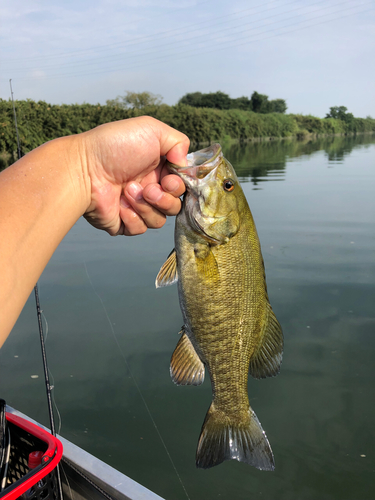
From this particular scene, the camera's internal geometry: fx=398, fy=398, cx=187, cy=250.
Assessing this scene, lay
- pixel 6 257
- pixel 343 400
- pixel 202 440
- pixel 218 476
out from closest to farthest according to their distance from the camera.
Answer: pixel 6 257
pixel 202 440
pixel 218 476
pixel 343 400

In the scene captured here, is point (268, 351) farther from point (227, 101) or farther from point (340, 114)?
point (340, 114)

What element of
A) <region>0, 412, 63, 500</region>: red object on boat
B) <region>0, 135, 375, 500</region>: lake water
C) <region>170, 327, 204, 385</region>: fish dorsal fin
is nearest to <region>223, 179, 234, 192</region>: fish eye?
<region>170, 327, 204, 385</region>: fish dorsal fin

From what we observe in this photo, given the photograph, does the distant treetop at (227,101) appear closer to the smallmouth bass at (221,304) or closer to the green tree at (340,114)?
the green tree at (340,114)

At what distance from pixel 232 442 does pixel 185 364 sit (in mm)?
398

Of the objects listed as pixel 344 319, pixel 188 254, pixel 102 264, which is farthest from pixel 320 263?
pixel 188 254

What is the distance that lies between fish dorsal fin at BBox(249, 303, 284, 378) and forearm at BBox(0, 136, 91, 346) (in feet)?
3.37

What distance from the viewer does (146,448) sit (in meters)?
3.58

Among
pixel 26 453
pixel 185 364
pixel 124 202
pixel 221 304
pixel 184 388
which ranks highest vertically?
pixel 124 202

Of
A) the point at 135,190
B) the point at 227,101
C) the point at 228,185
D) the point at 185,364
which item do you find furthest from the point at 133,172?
the point at 227,101

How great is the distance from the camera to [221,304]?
1757 millimetres

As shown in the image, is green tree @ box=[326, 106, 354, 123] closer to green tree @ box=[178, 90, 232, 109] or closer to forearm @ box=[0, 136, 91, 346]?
green tree @ box=[178, 90, 232, 109]

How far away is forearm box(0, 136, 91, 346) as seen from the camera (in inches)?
46.0

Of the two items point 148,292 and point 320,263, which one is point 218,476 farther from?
point 320,263

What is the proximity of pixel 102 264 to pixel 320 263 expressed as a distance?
412 cm
